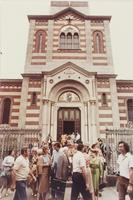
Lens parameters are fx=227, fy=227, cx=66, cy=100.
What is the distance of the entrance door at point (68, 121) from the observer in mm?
19688

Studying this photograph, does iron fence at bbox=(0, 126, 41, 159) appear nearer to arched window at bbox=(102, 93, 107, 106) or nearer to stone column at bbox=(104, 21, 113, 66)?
arched window at bbox=(102, 93, 107, 106)

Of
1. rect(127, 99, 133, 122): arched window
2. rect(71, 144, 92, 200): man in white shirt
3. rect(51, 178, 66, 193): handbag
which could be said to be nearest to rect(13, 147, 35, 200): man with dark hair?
rect(71, 144, 92, 200): man in white shirt

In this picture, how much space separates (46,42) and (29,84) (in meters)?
5.17

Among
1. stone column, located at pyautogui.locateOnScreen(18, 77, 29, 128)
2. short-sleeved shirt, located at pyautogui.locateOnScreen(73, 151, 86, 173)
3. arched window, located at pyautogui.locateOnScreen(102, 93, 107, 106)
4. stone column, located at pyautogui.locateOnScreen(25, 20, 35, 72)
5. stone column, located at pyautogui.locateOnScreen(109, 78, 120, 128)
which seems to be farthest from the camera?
stone column, located at pyautogui.locateOnScreen(25, 20, 35, 72)

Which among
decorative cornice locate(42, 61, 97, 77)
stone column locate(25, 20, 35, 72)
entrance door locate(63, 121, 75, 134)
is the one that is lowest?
entrance door locate(63, 121, 75, 134)

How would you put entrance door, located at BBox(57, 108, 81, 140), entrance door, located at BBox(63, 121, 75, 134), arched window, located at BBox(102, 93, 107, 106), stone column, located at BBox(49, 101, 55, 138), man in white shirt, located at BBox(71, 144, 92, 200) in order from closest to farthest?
man in white shirt, located at BBox(71, 144, 92, 200) < stone column, located at BBox(49, 101, 55, 138) < entrance door, located at BBox(57, 108, 81, 140) < entrance door, located at BBox(63, 121, 75, 134) < arched window, located at BBox(102, 93, 107, 106)

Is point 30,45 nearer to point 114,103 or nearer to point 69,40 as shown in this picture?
point 69,40

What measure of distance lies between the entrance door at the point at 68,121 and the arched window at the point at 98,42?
667 cm

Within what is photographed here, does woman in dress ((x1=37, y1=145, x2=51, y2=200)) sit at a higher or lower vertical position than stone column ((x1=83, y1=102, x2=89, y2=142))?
lower

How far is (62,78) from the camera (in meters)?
20.4

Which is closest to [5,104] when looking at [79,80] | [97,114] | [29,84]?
[29,84]

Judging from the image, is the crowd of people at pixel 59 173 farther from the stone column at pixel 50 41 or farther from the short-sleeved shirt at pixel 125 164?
the stone column at pixel 50 41

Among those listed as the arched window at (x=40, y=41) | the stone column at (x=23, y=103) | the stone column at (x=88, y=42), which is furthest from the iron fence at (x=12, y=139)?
the stone column at (x=88, y=42)

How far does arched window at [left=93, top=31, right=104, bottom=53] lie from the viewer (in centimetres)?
2260
